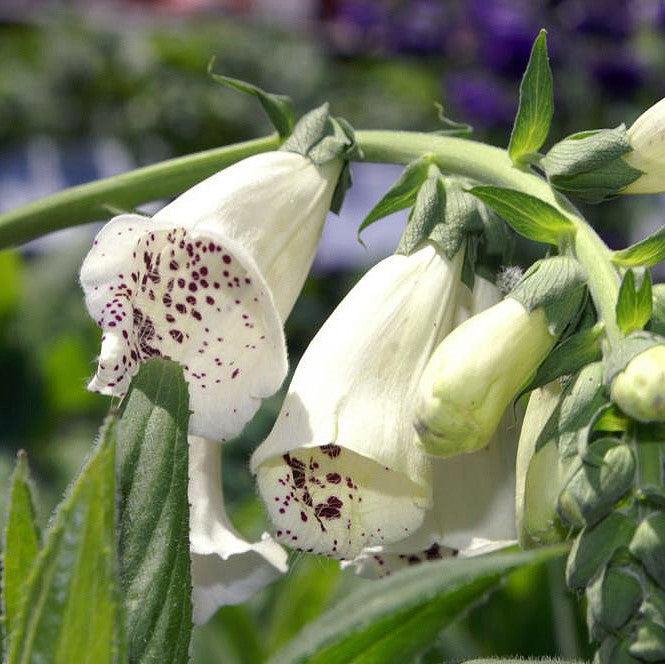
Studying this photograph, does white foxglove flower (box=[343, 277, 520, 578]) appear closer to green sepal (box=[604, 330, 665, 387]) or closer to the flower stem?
the flower stem

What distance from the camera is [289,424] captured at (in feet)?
2.19

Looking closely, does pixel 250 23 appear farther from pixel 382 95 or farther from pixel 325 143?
pixel 325 143

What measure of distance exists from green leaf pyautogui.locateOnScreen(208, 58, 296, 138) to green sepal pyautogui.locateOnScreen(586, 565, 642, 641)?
1.20 ft

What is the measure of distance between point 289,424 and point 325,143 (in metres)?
0.18

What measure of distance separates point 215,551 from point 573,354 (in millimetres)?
263

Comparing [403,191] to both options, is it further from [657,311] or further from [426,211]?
[657,311]

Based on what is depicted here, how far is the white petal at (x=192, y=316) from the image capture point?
0.68m

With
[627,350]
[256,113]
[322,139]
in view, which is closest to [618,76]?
[256,113]

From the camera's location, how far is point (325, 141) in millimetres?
750

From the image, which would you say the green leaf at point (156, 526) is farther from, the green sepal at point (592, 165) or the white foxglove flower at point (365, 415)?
the green sepal at point (592, 165)

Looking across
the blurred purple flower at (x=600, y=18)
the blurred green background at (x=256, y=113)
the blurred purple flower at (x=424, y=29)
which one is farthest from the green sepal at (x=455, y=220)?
the blurred purple flower at (x=424, y=29)

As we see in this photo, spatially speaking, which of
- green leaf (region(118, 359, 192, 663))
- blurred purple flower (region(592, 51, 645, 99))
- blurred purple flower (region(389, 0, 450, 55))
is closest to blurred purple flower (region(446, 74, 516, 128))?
blurred purple flower (region(592, 51, 645, 99))

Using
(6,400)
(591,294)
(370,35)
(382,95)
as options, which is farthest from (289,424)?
(382,95)

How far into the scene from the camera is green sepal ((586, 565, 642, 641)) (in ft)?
1.55
